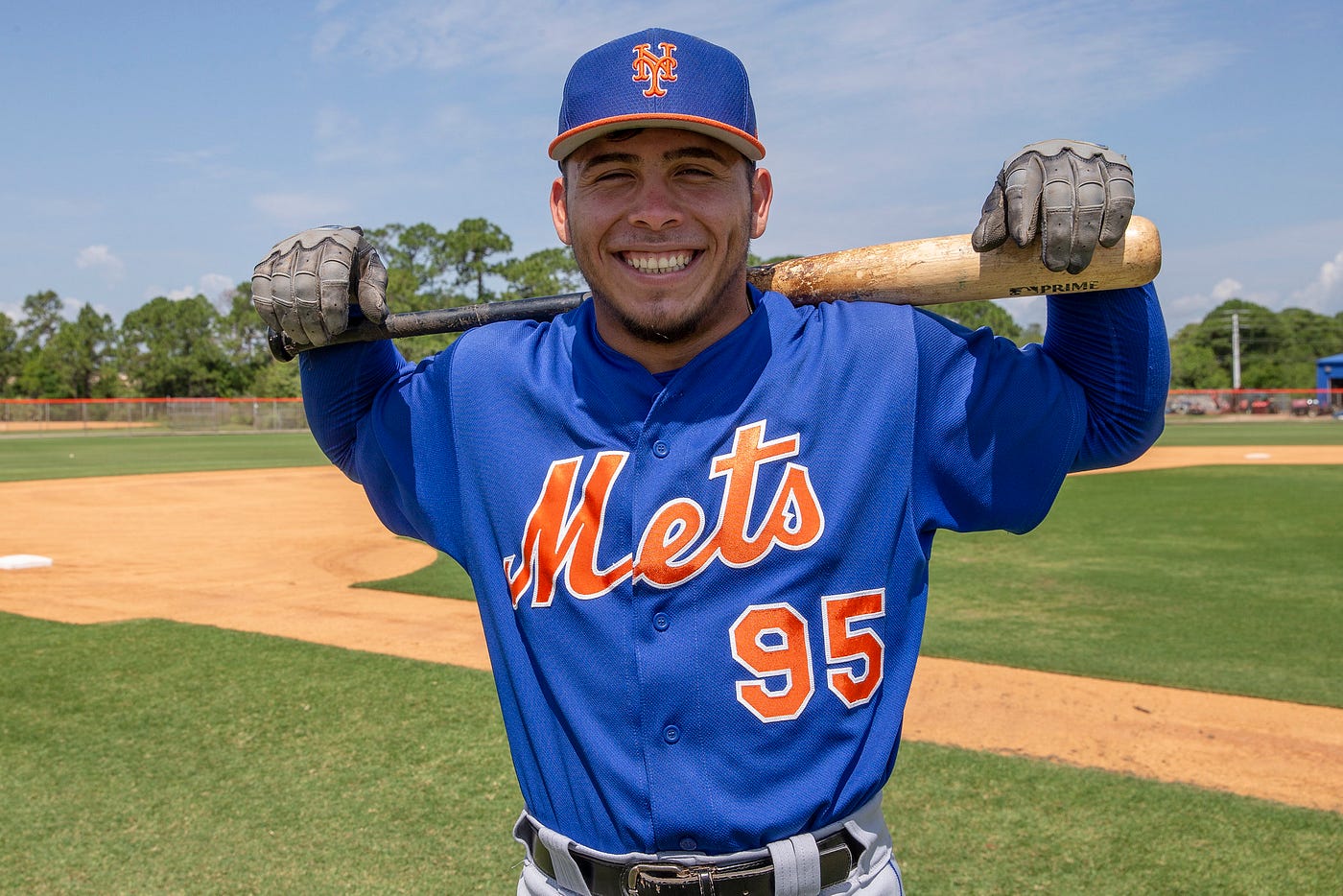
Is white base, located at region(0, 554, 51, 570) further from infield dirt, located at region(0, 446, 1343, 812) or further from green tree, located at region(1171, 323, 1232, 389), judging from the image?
green tree, located at region(1171, 323, 1232, 389)

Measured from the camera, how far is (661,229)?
1.75 metres

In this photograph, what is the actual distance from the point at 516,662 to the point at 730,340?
655 mm

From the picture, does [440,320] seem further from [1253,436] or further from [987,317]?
[987,317]

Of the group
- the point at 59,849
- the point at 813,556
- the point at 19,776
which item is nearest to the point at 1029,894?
the point at 813,556

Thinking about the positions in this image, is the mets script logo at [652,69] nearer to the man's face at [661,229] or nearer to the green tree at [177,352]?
the man's face at [661,229]

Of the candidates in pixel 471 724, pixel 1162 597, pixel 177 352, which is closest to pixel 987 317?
pixel 177 352

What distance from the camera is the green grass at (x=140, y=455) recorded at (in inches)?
898

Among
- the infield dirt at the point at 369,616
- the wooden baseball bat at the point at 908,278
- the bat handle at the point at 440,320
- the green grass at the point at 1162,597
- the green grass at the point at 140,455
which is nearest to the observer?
the wooden baseball bat at the point at 908,278

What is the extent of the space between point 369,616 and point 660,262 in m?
6.57

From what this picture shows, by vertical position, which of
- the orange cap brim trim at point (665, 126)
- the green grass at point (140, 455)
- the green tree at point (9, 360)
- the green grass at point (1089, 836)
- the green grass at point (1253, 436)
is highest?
the green tree at point (9, 360)

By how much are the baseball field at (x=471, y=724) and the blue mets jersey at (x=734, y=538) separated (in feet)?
6.79

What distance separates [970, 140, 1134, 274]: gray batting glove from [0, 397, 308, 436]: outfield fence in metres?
49.2

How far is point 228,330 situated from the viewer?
71625 mm

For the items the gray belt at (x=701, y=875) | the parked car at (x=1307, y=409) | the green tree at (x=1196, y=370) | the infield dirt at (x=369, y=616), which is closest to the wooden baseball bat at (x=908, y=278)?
the gray belt at (x=701, y=875)
